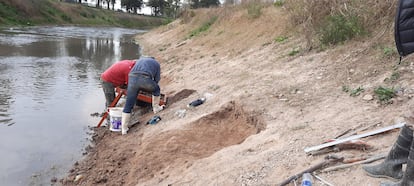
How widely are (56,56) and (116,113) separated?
41.1 feet

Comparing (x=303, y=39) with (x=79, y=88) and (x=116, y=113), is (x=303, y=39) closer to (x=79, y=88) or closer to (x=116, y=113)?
(x=116, y=113)

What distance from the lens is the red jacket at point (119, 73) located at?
25.7 feet

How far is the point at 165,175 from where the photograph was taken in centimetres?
504

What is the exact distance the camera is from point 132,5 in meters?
85.9

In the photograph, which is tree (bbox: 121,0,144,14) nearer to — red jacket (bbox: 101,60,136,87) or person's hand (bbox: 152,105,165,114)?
red jacket (bbox: 101,60,136,87)

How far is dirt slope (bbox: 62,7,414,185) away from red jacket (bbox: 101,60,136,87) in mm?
832

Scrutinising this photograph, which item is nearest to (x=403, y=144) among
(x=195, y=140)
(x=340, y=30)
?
(x=195, y=140)

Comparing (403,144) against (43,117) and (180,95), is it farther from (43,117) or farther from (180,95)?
(43,117)

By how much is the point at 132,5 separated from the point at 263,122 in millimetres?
83968

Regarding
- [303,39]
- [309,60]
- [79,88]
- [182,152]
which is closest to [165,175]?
[182,152]

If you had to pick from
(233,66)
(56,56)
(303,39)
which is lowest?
(56,56)

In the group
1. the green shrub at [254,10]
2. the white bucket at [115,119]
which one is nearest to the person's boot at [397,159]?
the white bucket at [115,119]

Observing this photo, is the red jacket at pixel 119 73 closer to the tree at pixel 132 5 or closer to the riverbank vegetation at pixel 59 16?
the riverbank vegetation at pixel 59 16

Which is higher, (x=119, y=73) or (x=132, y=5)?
(x=132, y=5)
